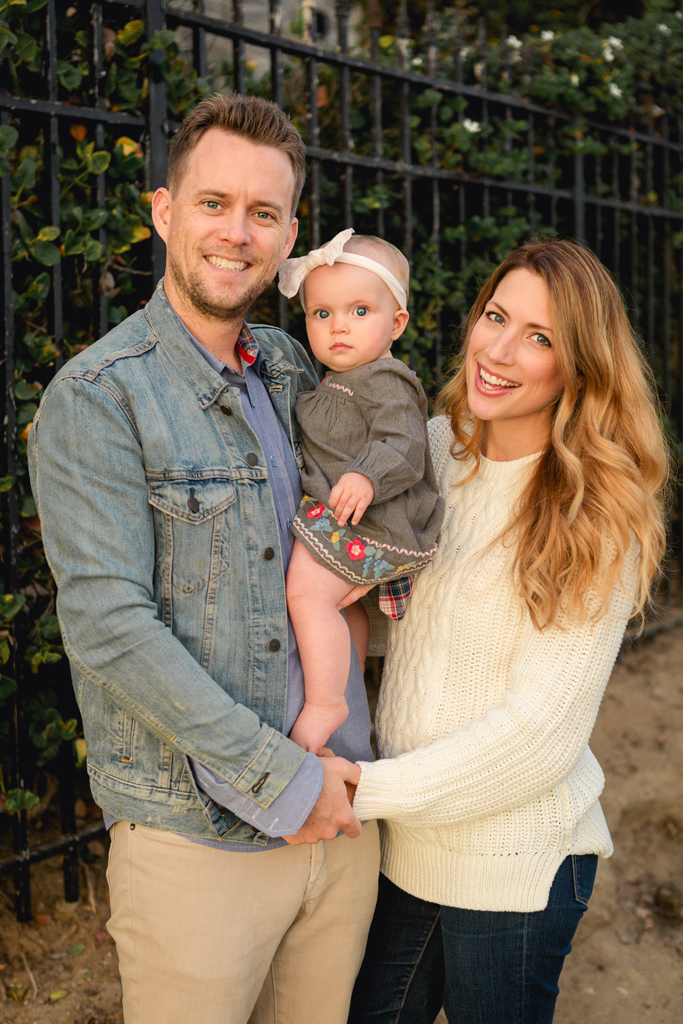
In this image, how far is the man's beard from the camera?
192 cm

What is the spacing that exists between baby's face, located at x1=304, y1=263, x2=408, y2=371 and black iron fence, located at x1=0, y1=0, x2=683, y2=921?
28.8 inches

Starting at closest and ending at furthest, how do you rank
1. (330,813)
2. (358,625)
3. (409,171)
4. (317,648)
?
1. (330,813)
2. (317,648)
3. (358,625)
4. (409,171)

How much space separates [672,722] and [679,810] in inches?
23.5

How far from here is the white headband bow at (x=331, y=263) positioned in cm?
225

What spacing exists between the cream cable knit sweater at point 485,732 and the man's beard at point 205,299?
816mm

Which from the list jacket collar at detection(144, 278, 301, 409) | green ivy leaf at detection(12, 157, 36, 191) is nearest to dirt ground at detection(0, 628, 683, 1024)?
jacket collar at detection(144, 278, 301, 409)

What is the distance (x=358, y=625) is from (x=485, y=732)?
21.0 inches

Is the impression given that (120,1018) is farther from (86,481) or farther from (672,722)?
(672,722)

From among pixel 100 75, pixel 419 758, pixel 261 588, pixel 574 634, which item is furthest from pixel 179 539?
pixel 100 75

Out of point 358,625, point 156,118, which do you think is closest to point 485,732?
point 358,625

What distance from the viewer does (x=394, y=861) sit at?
7.27ft

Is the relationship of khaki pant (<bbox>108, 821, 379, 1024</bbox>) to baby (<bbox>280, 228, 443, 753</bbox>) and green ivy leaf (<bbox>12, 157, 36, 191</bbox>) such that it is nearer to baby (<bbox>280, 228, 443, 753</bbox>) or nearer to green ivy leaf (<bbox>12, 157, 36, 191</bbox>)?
baby (<bbox>280, 228, 443, 753</bbox>)

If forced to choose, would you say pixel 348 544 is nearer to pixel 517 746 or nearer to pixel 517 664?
pixel 517 664

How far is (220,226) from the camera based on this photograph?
192cm
